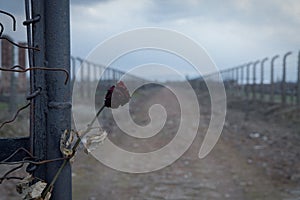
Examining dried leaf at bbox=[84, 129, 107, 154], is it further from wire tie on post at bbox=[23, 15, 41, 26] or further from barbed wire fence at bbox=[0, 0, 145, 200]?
wire tie on post at bbox=[23, 15, 41, 26]

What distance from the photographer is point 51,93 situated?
744mm

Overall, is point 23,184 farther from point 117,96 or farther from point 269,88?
point 269,88

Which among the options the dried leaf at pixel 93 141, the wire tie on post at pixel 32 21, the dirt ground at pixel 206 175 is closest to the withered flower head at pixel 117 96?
the dried leaf at pixel 93 141

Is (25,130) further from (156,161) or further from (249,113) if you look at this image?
(249,113)

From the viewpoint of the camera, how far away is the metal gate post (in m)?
0.73

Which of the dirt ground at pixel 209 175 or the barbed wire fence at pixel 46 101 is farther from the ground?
the barbed wire fence at pixel 46 101

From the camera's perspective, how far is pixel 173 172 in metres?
4.87

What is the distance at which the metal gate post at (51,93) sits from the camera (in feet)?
2.40

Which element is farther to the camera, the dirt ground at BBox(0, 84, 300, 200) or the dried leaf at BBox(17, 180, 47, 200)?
the dirt ground at BBox(0, 84, 300, 200)

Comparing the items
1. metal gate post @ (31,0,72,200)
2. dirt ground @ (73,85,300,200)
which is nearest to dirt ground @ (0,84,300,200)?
dirt ground @ (73,85,300,200)

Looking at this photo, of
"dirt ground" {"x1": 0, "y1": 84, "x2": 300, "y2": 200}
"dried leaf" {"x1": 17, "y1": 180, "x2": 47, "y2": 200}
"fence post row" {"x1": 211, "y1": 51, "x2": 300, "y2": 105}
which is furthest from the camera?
"fence post row" {"x1": 211, "y1": 51, "x2": 300, "y2": 105}

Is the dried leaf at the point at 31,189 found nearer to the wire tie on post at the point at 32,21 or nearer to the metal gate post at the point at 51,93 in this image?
the metal gate post at the point at 51,93

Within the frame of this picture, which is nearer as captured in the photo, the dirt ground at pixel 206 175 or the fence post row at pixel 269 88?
the dirt ground at pixel 206 175

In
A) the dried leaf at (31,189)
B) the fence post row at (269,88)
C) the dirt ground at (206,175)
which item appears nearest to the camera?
the dried leaf at (31,189)
